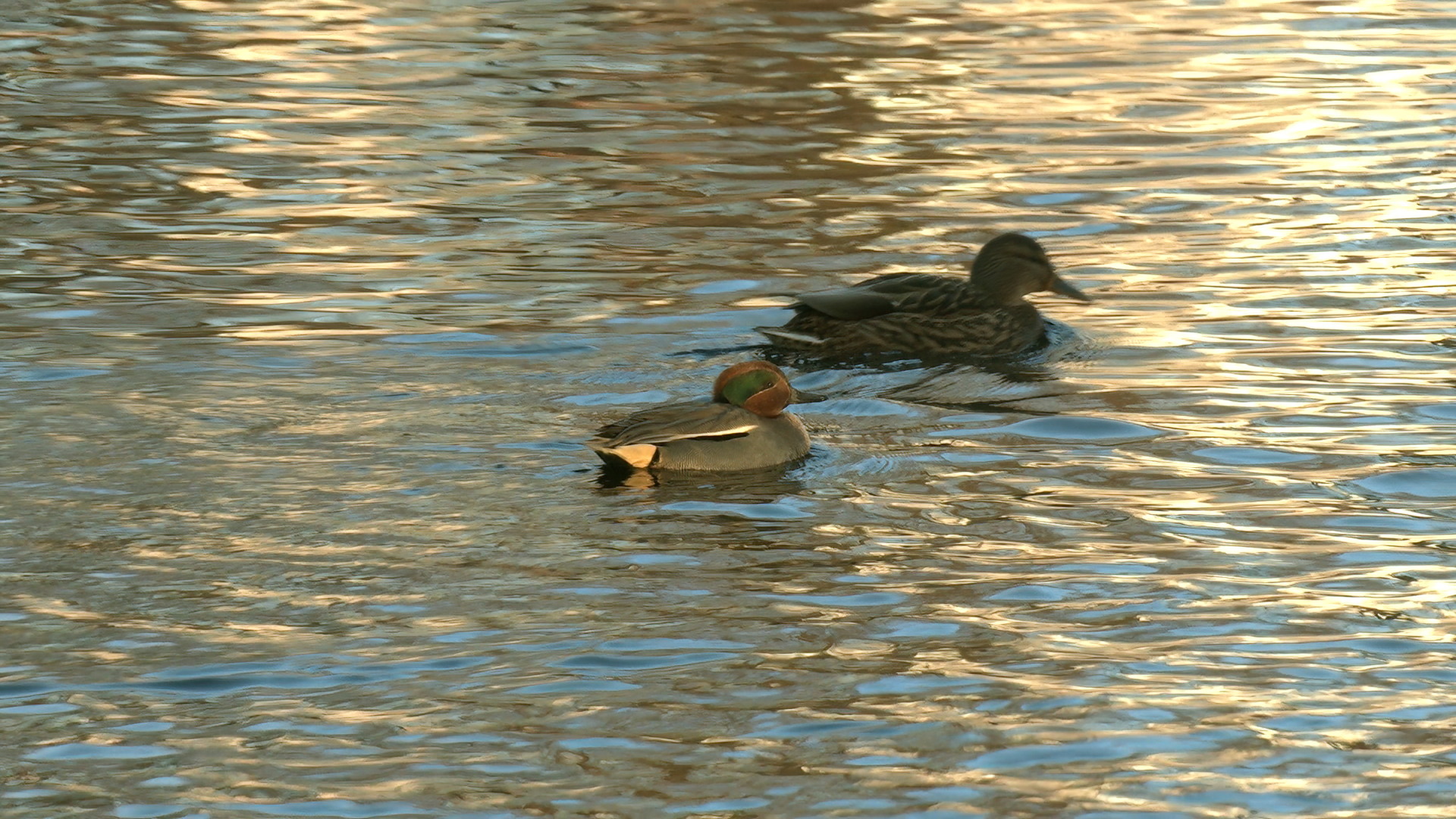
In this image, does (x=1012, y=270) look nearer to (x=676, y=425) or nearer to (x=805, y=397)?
(x=805, y=397)

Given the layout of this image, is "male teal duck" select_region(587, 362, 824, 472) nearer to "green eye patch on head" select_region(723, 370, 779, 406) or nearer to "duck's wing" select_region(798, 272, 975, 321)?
"green eye patch on head" select_region(723, 370, 779, 406)

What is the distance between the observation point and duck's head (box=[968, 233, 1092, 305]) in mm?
12281

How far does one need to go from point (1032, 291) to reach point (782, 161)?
602cm

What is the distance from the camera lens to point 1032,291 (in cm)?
1245

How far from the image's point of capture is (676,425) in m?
9.30

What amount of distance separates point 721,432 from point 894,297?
2807mm

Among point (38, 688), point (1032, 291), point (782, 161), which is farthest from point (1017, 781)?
point (782, 161)

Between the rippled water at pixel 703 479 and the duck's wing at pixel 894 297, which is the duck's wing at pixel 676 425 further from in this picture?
the duck's wing at pixel 894 297

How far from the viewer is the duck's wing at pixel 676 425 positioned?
9.11m

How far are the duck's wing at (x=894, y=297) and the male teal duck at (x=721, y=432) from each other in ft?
6.33

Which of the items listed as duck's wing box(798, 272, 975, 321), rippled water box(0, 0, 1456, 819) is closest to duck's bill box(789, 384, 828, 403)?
rippled water box(0, 0, 1456, 819)

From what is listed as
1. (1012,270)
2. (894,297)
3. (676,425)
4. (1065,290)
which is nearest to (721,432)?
(676,425)

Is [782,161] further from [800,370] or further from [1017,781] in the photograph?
[1017,781]

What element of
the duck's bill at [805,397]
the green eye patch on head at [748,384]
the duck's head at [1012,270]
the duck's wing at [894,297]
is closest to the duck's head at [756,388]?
the green eye patch on head at [748,384]
